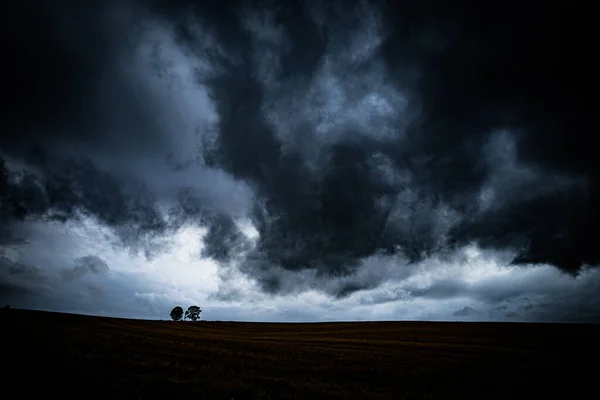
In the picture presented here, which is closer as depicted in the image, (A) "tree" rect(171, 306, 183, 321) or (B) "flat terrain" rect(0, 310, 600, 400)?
(B) "flat terrain" rect(0, 310, 600, 400)

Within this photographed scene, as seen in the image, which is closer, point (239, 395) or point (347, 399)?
point (239, 395)

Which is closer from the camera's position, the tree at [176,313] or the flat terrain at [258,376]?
the flat terrain at [258,376]

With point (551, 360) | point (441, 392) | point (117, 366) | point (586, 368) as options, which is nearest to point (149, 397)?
point (117, 366)

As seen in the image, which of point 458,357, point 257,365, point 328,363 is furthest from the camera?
point 458,357

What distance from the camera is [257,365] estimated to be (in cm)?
2191

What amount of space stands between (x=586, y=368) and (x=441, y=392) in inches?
833

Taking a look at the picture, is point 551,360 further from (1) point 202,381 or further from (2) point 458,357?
(1) point 202,381

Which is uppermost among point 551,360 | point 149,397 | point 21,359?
point 21,359

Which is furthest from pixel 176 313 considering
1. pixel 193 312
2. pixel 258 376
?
pixel 258 376

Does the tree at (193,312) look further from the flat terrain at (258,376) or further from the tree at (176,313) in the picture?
the flat terrain at (258,376)

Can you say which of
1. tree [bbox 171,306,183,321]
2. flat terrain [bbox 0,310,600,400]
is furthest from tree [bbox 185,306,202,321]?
flat terrain [bbox 0,310,600,400]

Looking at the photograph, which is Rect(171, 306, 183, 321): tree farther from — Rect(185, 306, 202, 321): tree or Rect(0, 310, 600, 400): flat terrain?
Rect(0, 310, 600, 400): flat terrain

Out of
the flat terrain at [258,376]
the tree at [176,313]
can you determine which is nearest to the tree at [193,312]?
the tree at [176,313]

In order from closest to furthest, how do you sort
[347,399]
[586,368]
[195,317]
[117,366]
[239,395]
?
[239,395] → [347,399] → [117,366] → [586,368] → [195,317]
